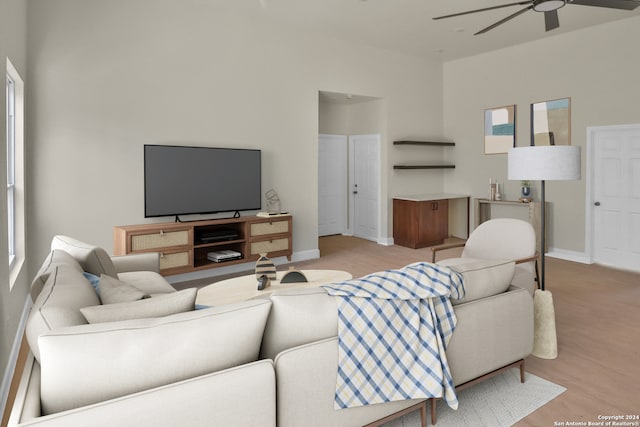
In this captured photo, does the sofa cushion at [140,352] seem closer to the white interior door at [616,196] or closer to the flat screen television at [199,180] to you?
the flat screen television at [199,180]

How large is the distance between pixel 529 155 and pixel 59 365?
9.41ft

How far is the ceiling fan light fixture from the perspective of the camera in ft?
11.0

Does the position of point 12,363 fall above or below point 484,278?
below

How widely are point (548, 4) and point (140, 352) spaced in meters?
3.78

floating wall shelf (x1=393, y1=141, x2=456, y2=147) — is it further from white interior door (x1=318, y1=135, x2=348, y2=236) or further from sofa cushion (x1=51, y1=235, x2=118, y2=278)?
sofa cushion (x1=51, y1=235, x2=118, y2=278)

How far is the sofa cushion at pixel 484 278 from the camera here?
7.29 feet

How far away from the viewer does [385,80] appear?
281 inches

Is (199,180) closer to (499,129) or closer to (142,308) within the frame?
(142,308)

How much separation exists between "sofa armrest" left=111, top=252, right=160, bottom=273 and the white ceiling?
10.6ft

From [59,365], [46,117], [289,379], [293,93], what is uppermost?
[293,93]

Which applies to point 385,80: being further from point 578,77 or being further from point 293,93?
point 578,77

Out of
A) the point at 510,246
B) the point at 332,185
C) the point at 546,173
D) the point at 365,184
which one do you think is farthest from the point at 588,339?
the point at 332,185

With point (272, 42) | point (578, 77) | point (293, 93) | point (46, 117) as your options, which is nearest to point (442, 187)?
point (578, 77)

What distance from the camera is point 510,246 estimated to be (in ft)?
12.6
